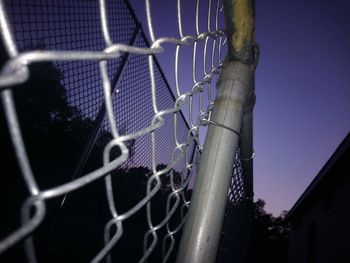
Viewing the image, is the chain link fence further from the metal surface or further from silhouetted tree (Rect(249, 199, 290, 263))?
silhouetted tree (Rect(249, 199, 290, 263))

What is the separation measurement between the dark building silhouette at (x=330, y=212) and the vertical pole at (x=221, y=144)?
22.4 feet

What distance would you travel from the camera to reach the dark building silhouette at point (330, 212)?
23.4 feet

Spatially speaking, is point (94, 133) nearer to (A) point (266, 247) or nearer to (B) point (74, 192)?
(B) point (74, 192)

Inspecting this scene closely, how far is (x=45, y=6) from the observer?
110 inches

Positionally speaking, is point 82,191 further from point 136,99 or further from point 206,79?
point 206,79

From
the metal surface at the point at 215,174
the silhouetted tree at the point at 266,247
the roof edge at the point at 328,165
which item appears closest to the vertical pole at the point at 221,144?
the metal surface at the point at 215,174

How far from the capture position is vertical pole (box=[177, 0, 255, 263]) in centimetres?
103

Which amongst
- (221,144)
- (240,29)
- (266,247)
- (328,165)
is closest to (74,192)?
(221,144)

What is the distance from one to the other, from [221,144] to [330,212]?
355 inches

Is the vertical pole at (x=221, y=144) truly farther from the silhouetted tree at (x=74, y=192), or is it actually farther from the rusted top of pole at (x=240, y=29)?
the silhouetted tree at (x=74, y=192)

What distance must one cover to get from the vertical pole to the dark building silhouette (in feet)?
22.4

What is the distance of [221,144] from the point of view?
114cm

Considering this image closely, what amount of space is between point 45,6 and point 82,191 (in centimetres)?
655

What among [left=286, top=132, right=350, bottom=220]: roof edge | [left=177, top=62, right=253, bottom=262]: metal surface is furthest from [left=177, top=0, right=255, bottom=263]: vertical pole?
[left=286, top=132, right=350, bottom=220]: roof edge
